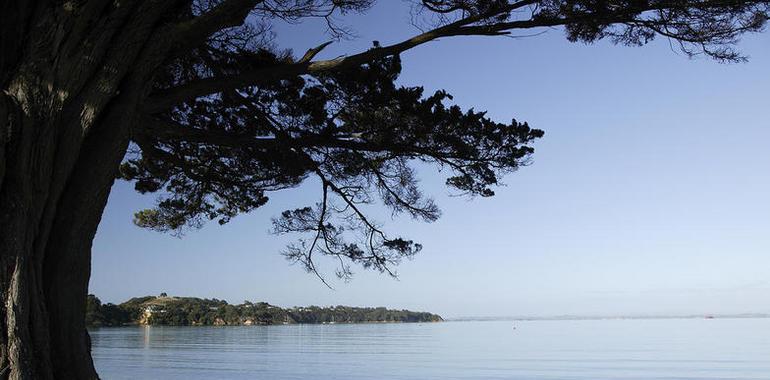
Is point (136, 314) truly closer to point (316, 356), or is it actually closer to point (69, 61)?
point (316, 356)

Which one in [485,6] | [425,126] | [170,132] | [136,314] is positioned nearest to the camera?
[485,6]

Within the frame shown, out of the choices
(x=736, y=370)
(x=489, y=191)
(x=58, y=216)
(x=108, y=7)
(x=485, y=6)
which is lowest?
(x=736, y=370)

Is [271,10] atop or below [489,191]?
atop

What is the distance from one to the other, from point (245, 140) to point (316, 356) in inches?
697

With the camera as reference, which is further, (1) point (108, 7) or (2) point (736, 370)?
(2) point (736, 370)

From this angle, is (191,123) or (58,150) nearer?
(58,150)

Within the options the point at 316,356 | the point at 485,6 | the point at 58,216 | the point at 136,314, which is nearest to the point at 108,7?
the point at 58,216

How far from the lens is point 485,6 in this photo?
5.92m

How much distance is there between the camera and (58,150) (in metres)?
4.16

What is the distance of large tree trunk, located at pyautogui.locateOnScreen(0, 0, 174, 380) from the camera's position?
3822 mm

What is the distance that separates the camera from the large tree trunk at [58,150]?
3.82 metres

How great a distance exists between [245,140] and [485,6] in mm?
2629

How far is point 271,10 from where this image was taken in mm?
6430

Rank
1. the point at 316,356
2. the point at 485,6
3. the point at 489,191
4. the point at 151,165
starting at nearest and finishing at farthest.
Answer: the point at 485,6 < the point at 489,191 < the point at 151,165 < the point at 316,356
